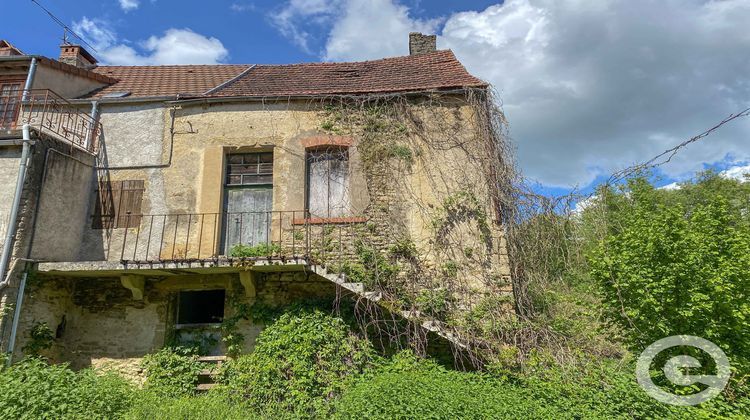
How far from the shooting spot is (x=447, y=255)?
8102mm

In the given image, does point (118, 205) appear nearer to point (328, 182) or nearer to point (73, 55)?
point (328, 182)

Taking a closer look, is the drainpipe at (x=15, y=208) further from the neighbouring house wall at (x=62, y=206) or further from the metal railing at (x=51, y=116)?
the metal railing at (x=51, y=116)

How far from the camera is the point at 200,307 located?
8984 millimetres

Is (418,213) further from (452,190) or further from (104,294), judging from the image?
(104,294)

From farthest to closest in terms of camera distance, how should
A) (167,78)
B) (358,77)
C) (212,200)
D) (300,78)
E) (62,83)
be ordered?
(167,78) < (300,78) < (358,77) < (62,83) < (212,200)

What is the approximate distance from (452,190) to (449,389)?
13.1 ft

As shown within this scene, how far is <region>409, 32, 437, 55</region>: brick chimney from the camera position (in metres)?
11.6

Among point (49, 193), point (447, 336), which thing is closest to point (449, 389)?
point (447, 336)

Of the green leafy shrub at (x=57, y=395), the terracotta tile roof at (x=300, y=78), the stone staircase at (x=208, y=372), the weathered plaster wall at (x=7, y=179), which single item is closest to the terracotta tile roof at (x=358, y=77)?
the terracotta tile roof at (x=300, y=78)

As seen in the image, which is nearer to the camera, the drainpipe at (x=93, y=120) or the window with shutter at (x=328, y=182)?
the window with shutter at (x=328, y=182)

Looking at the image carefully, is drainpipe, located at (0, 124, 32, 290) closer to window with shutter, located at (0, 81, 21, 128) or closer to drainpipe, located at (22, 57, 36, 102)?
drainpipe, located at (22, 57, 36, 102)

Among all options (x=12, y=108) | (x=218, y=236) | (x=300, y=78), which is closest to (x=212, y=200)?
(x=218, y=236)

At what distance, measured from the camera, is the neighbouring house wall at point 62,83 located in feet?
31.2

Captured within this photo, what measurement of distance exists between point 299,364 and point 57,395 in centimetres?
317
